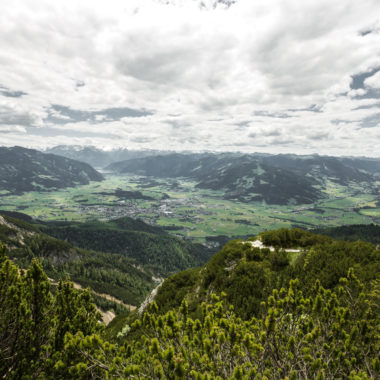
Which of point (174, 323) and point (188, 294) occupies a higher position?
point (174, 323)

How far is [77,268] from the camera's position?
7495 inches

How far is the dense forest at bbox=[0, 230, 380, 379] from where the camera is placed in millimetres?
9016

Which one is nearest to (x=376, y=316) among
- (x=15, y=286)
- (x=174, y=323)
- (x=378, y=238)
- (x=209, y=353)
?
(x=209, y=353)

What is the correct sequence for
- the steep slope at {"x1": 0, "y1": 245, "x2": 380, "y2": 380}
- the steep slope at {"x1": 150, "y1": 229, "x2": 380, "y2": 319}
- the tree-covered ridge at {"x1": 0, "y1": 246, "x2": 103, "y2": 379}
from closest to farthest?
the steep slope at {"x1": 0, "y1": 245, "x2": 380, "y2": 380}, the tree-covered ridge at {"x1": 0, "y1": 246, "x2": 103, "y2": 379}, the steep slope at {"x1": 150, "y1": 229, "x2": 380, "y2": 319}

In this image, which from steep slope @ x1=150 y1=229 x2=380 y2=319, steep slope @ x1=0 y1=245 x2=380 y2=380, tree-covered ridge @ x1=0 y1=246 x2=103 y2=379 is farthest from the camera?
steep slope @ x1=150 y1=229 x2=380 y2=319

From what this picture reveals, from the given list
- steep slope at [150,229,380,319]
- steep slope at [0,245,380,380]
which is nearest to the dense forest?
steep slope at [0,245,380,380]

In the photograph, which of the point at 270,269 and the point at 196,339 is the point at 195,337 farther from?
the point at 270,269

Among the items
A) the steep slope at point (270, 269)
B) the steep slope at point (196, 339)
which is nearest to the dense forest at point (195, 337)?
the steep slope at point (196, 339)

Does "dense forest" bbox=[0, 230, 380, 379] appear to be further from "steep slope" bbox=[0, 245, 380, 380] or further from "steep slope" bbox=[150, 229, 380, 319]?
"steep slope" bbox=[150, 229, 380, 319]

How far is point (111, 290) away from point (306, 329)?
18306 centimetres

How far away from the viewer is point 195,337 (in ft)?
33.2

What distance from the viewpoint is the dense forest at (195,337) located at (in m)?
9.02

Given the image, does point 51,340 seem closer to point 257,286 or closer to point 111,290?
point 257,286

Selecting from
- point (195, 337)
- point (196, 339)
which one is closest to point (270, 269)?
point (196, 339)
